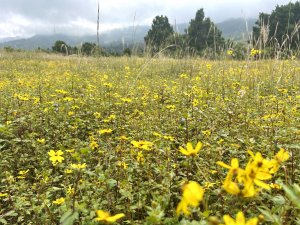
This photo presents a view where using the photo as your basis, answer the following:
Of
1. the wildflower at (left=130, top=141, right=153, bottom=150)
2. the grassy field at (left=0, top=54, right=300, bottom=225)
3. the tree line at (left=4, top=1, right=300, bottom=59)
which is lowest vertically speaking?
the grassy field at (left=0, top=54, right=300, bottom=225)

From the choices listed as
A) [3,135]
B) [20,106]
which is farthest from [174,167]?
[20,106]

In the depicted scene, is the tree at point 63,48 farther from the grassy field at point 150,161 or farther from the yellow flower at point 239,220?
the yellow flower at point 239,220

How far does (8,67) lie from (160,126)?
767cm

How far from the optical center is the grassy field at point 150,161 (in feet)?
3.89

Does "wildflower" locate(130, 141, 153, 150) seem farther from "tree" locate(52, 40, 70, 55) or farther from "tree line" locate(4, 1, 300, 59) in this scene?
"tree" locate(52, 40, 70, 55)

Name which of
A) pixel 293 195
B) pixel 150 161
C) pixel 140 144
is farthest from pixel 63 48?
pixel 293 195

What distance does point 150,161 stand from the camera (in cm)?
226

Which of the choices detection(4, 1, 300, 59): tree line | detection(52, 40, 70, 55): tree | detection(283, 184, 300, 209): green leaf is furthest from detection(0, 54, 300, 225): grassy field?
detection(52, 40, 70, 55): tree

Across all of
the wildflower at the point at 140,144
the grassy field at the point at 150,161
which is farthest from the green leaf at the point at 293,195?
the wildflower at the point at 140,144

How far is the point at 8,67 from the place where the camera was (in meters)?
9.41

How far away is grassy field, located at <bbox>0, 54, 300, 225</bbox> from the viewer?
1.19m

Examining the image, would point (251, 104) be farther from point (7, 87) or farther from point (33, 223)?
point (7, 87)

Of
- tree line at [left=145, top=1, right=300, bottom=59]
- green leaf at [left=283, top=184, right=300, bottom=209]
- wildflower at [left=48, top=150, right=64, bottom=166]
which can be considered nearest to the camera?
green leaf at [left=283, top=184, right=300, bottom=209]

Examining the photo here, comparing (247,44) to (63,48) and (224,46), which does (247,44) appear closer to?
(224,46)
